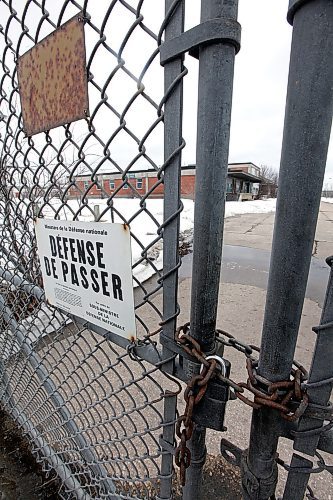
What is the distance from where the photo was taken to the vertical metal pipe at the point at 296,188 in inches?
17.2

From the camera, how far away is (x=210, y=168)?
0.57 m

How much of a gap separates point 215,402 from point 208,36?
0.75 m

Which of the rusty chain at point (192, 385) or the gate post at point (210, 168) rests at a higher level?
the gate post at point (210, 168)

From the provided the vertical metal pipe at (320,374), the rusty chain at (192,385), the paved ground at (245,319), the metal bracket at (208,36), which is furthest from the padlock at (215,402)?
the paved ground at (245,319)

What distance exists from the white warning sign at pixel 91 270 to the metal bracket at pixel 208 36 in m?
0.39

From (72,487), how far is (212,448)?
937 mm

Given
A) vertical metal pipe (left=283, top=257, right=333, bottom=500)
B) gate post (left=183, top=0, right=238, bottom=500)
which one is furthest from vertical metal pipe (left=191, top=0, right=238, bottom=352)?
vertical metal pipe (left=283, top=257, right=333, bottom=500)

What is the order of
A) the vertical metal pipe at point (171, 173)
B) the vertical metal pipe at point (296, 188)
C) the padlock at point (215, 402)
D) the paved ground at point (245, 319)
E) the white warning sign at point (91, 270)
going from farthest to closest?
the paved ground at point (245, 319) → the white warning sign at point (91, 270) → the padlock at point (215, 402) → the vertical metal pipe at point (171, 173) → the vertical metal pipe at point (296, 188)

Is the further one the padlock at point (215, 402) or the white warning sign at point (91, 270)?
the white warning sign at point (91, 270)

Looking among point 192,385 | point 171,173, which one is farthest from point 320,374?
point 171,173

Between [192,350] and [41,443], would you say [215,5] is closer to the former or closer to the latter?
[192,350]

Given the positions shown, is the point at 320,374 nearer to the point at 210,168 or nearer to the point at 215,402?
the point at 215,402

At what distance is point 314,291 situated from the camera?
479 centimetres

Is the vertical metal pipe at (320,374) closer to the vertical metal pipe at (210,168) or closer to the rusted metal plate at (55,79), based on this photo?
the vertical metal pipe at (210,168)
